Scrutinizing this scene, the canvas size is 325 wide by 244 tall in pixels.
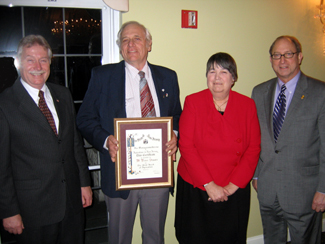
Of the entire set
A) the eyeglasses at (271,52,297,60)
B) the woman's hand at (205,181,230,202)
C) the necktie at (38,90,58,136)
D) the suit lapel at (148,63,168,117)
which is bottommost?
the woman's hand at (205,181,230,202)

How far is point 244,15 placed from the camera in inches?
105

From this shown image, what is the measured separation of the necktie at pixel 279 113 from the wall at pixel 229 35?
2.25ft

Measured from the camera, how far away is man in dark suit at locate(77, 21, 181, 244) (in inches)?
74.7

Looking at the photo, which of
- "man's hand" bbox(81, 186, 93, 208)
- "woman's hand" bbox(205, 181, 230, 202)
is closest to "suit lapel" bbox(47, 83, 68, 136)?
"man's hand" bbox(81, 186, 93, 208)

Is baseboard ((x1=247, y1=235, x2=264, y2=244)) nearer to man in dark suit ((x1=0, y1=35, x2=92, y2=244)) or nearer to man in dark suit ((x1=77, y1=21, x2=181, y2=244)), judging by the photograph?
man in dark suit ((x1=77, y1=21, x2=181, y2=244))

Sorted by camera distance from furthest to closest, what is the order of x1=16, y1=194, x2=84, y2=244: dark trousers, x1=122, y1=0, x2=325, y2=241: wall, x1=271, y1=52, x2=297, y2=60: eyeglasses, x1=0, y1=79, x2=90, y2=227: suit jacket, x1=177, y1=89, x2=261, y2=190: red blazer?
x1=122, y1=0, x2=325, y2=241: wall < x1=271, y1=52, x2=297, y2=60: eyeglasses < x1=177, y1=89, x2=261, y2=190: red blazer < x1=16, y1=194, x2=84, y2=244: dark trousers < x1=0, y1=79, x2=90, y2=227: suit jacket

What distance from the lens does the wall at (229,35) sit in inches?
94.6

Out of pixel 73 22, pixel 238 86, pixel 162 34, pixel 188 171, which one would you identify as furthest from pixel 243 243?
pixel 73 22

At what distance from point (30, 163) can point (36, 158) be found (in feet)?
0.16

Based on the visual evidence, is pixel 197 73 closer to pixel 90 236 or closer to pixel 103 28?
pixel 103 28

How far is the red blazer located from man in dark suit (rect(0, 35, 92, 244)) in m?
0.90

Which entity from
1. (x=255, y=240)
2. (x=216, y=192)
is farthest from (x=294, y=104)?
(x=255, y=240)

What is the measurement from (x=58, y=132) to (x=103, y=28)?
1201mm

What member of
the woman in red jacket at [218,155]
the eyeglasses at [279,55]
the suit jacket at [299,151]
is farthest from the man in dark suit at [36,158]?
the eyeglasses at [279,55]
